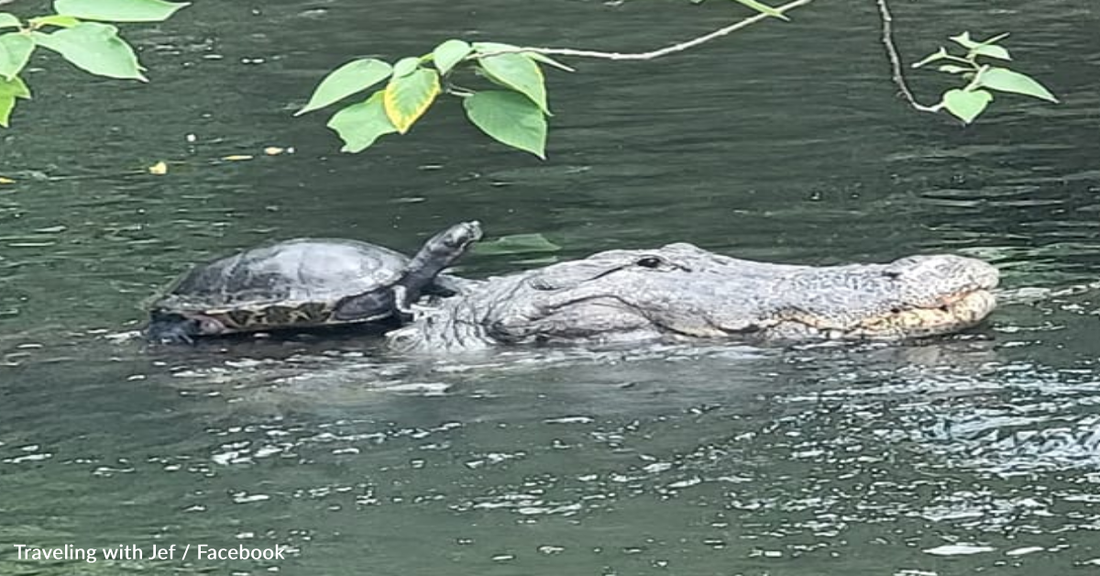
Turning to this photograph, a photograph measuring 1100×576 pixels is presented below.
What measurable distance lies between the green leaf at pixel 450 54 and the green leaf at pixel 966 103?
0.99 metres

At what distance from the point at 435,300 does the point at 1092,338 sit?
9.23 feet

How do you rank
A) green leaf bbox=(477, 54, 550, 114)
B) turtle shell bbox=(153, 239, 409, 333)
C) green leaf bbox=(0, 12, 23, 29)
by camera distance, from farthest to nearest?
turtle shell bbox=(153, 239, 409, 333)
green leaf bbox=(477, 54, 550, 114)
green leaf bbox=(0, 12, 23, 29)

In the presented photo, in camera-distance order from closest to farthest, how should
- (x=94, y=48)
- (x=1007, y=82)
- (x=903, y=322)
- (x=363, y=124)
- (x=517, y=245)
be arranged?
(x=94, y=48) → (x=363, y=124) → (x=1007, y=82) → (x=903, y=322) → (x=517, y=245)

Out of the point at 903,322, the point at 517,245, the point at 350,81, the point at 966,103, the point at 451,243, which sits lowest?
the point at 517,245

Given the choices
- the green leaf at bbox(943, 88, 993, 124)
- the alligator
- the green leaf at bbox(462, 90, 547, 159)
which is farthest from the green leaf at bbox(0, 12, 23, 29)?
the alligator

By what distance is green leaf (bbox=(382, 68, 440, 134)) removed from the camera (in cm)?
311

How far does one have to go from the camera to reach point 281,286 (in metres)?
8.62

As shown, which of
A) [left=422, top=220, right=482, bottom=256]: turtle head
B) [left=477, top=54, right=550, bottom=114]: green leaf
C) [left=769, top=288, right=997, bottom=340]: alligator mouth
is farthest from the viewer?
[left=422, top=220, right=482, bottom=256]: turtle head

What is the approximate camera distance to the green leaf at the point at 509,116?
3.17 meters

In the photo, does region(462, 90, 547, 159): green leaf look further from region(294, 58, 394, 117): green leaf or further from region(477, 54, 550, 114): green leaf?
region(294, 58, 394, 117): green leaf

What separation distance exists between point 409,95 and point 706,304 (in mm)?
5227

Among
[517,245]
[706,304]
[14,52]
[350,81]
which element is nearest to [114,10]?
[14,52]

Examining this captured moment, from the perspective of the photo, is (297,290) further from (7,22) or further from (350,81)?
(7,22)

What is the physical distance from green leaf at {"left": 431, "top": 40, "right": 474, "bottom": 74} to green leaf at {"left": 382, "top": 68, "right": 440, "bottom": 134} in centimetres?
3
